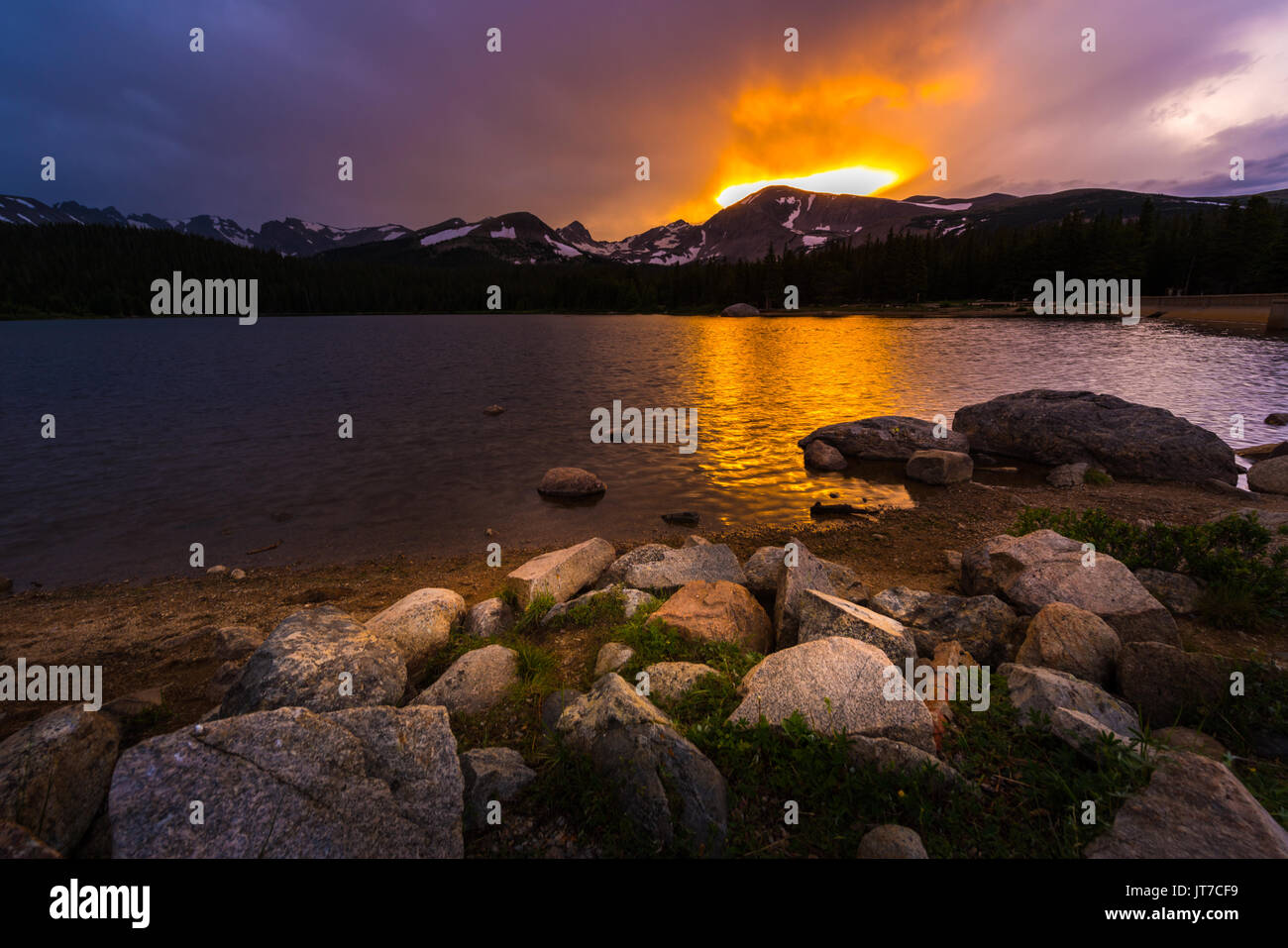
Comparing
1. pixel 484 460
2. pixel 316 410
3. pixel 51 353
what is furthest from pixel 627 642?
pixel 51 353

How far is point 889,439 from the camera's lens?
2283 centimetres

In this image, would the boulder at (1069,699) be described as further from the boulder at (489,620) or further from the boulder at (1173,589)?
the boulder at (489,620)

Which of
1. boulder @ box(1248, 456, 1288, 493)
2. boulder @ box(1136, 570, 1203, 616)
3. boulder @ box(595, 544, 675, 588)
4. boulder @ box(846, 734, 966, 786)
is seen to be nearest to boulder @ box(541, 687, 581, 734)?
boulder @ box(846, 734, 966, 786)

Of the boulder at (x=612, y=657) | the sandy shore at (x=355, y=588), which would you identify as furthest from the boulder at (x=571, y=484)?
the boulder at (x=612, y=657)

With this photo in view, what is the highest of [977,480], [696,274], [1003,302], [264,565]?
[696,274]

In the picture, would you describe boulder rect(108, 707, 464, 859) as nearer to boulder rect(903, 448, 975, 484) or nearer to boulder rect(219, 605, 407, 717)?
boulder rect(219, 605, 407, 717)

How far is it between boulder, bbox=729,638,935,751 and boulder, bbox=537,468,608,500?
14045mm

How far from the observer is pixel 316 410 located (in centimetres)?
3575

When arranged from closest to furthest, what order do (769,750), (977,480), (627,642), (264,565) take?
1. (769,750)
2. (627,642)
3. (264,565)
4. (977,480)

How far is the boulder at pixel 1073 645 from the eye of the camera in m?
6.54

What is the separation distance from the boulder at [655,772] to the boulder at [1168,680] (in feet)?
17.0

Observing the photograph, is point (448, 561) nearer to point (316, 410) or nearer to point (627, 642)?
point (627, 642)

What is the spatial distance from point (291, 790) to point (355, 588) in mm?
9582
